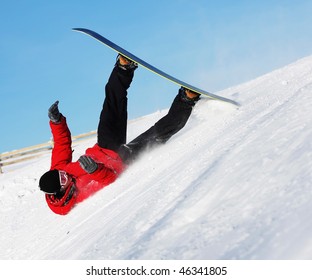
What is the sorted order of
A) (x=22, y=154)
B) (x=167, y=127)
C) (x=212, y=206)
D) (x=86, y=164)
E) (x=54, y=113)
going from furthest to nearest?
(x=22, y=154) < (x=167, y=127) < (x=54, y=113) < (x=86, y=164) < (x=212, y=206)

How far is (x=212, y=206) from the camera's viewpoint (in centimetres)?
231

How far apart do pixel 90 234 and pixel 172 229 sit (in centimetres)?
125

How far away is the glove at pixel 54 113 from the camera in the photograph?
16.4 feet

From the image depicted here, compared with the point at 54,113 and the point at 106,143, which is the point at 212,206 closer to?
the point at 106,143

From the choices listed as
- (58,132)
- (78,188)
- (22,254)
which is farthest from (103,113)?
(22,254)

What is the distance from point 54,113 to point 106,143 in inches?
27.4

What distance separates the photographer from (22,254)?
4.52 meters

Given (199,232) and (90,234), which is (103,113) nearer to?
(90,234)

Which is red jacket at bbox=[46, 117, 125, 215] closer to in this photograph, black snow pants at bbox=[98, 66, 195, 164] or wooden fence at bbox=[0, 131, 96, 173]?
black snow pants at bbox=[98, 66, 195, 164]

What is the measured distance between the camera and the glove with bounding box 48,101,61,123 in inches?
197

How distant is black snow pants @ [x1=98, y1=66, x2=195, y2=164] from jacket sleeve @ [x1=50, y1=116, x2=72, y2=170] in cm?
39
